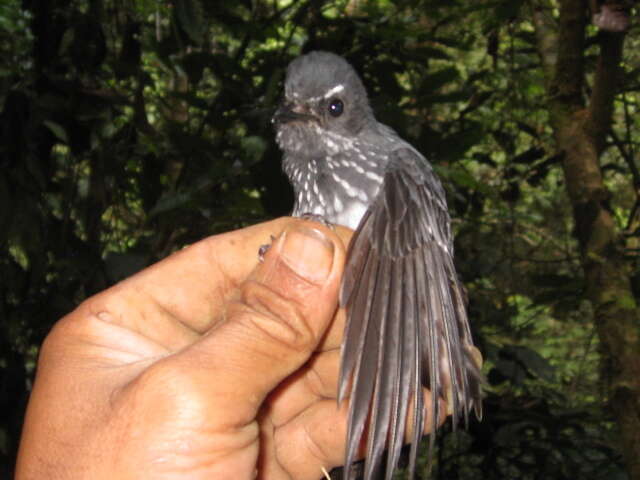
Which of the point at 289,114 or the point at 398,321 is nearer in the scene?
the point at 398,321

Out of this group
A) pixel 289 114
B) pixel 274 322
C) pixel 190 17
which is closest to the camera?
pixel 274 322

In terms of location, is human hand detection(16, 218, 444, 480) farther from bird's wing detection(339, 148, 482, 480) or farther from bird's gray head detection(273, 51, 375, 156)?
bird's gray head detection(273, 51, 375, 156)

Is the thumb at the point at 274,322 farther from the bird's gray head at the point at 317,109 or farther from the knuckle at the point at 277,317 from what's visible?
the bird's gray head at the point at 317,109

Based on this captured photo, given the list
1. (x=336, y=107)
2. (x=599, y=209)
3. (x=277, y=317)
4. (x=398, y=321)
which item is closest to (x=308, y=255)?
(x=277, y=317)

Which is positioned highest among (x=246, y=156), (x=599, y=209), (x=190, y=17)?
(x=190, y=17)

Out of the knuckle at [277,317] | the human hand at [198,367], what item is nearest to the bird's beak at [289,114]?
the human hand at [198,367]

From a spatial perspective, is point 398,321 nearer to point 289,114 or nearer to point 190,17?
point 289,114
